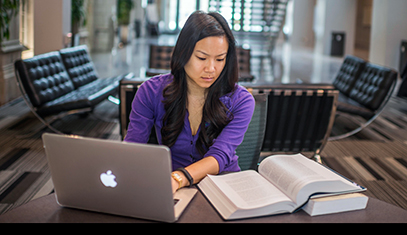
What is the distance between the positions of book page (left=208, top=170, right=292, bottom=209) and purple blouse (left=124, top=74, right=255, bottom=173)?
352 millimetres

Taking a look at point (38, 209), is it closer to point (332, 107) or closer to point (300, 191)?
point (300, 191)

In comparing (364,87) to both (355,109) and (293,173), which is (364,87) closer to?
(355,109)

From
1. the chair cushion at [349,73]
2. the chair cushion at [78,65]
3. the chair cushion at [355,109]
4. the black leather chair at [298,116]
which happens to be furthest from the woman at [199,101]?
the chair cushion at [349,73]

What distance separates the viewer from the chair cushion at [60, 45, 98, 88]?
487cm

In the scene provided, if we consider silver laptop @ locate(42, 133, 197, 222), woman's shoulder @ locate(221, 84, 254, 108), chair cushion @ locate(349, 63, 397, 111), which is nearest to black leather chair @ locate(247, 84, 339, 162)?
chair cushion @ locate(349, 63, 397, 111)

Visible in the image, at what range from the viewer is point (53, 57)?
4500 millimetres

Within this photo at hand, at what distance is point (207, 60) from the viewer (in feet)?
5.14

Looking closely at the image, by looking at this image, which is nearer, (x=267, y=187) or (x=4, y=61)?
(x=267, y=187)

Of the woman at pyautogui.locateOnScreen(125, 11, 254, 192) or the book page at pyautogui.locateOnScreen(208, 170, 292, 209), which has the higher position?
the woman at pyautogui.locateOnScreen(125, 11, 254, 192)

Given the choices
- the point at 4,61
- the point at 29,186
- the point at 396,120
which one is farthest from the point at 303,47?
the point at 29,186

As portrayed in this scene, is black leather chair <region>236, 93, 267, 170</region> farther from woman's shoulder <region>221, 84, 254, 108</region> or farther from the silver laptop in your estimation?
the silver laptop

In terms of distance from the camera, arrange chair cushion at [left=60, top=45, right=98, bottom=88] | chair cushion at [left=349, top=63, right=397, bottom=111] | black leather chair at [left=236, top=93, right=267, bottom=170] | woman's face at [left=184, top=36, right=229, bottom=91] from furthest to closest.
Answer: chair cushion at [left=60, top=45, right=98, bottom=88] → chair cushion at [left=349, top=63, right=397, bottom=111] → black leather chair at [left=236, top=93, right=267, bottom=170] → woman's face at [left=184, top=36, right=229, bottom=91]
